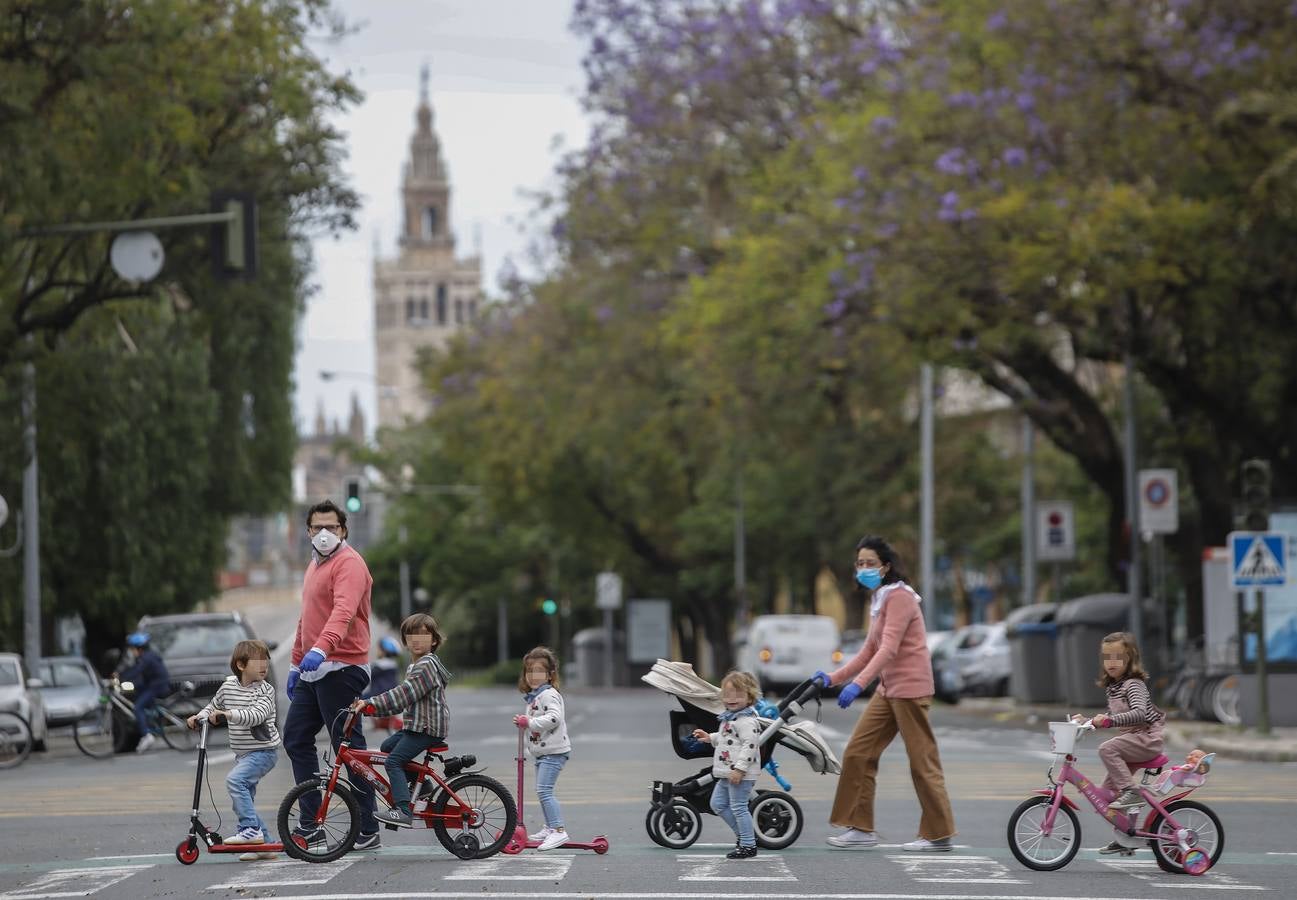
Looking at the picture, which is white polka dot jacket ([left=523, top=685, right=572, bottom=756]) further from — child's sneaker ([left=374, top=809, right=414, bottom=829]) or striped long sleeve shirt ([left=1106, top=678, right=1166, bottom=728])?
striped long sleeve shirt ([left=1106, top=678, right=1166, bottom=728])

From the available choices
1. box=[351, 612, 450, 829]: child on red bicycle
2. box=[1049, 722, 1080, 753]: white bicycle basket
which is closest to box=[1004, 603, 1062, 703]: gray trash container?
box=[1049, 722, 1080, 753]: white bicycle basket

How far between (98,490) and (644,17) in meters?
11.7

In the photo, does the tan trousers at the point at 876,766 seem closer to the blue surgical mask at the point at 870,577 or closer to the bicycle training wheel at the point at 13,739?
the blue surgical mask at the point at 870,577

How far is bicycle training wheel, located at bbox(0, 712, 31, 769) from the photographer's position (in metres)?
26.0

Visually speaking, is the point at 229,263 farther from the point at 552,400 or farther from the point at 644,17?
the point at 552,400

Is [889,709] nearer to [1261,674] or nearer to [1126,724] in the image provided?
[1126,724]

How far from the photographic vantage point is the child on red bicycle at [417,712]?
12242 mm

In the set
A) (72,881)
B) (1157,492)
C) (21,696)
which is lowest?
(21,696)

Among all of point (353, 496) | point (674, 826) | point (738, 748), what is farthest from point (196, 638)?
point (738, 748)

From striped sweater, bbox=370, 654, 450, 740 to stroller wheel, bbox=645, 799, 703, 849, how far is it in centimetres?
157

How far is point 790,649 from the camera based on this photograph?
44.6 meters

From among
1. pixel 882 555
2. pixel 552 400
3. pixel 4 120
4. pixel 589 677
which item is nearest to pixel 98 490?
pixel 552 400

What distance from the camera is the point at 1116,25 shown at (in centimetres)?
2933

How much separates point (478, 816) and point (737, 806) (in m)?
1.35
